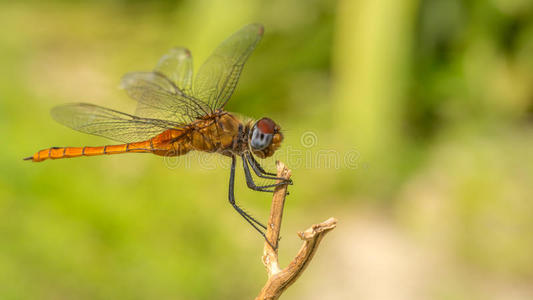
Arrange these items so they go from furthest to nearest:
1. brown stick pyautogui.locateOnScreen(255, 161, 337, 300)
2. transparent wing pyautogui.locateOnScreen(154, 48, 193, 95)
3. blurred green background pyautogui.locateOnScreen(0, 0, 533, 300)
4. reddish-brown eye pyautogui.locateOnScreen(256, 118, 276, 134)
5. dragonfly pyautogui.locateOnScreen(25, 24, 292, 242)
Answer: blurred green background pyautogui.locateOnScreen(0, 0, 533, 300)
transparent wing pyautogui.locateOnScreen(154, 48, 193, 95)
dragonfly pyautogui.locateOnScreen(25, 24, 292, 242)
reddish-brown eye pyautogui.locateOnScreen(256, 118, 276, 134)
brown stick pyautogui.locateOnScreen(255, 161, 337, 300)

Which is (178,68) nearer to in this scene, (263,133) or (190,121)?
(190,121)

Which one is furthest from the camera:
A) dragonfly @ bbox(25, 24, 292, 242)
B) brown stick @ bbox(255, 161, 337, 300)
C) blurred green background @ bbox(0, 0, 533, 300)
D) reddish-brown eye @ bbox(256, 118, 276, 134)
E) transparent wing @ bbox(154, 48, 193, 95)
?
blurred green background @ bbox(0, 0, 533, 300)

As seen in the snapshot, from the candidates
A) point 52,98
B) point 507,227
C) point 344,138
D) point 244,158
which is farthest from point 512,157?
point 52,98

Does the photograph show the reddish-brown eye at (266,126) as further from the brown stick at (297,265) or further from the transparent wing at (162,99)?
the brown stick at (297,265)

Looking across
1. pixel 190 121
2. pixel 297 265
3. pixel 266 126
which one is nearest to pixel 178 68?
pixel 190 121

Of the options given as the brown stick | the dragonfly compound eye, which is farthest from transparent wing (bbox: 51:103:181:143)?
the brown stick

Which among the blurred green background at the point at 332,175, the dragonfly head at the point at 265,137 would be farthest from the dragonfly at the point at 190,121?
the blurred green background at the point at 332,175

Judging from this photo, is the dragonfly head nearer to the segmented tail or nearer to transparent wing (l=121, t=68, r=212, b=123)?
transparent wing (l=121, t=68, r=212, b=123)
